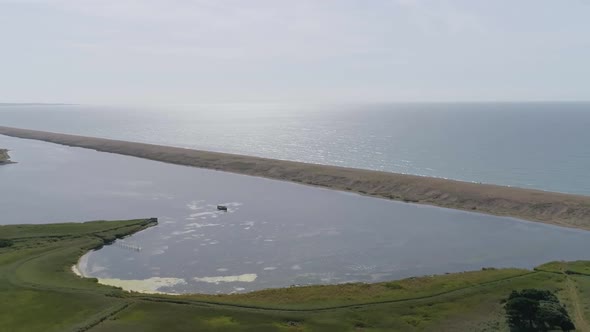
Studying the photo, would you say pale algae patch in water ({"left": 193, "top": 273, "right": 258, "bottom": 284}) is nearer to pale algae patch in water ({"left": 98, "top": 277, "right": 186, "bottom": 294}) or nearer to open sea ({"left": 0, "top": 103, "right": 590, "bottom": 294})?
open sea ({"left": 0, "top": 103, "right": 590, "bottom": 294})

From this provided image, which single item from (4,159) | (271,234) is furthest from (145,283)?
(4,159)

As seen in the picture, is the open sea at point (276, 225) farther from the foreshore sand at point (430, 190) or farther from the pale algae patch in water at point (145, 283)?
the foreshore sand at point (430, 190)

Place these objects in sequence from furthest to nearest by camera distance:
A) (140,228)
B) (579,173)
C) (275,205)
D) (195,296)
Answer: (579,173), (275,205), (140,228), (195,296)

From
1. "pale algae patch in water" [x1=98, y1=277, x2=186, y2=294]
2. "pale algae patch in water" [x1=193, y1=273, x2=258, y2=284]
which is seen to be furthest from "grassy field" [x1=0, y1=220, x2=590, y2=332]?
"pale algae patch in water" [x1=193, y1=273, x2=258, y2=284]

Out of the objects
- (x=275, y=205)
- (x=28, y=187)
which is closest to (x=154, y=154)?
(x=28, y=187)

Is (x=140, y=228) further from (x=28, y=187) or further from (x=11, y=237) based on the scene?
(x=28, y=187)
